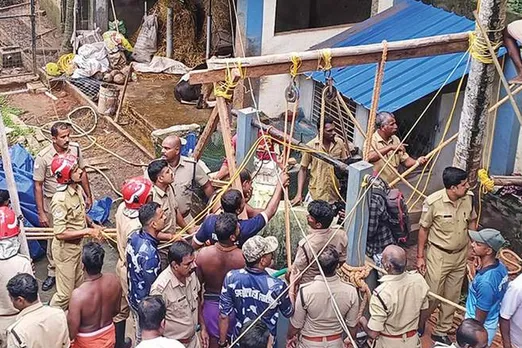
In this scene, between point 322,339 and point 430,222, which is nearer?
point 322,339

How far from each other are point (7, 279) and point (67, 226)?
1239 millimetres

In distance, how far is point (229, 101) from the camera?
7.39 metres

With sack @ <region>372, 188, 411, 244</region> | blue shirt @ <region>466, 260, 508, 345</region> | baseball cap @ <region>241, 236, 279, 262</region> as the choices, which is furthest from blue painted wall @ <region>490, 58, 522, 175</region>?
baseball cap @ <region>241, 236, 279, 262</region>

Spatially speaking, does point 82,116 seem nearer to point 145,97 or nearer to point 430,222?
point 145,97

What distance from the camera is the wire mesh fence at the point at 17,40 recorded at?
50.0 ft

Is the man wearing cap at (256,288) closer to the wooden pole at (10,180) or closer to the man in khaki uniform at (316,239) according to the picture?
the man in khaki uniform at (316,239)

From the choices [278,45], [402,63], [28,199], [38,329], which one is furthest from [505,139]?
[38,329]

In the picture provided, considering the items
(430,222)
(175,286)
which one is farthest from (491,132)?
(175,286)

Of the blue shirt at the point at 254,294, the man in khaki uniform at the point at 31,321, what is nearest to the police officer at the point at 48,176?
the man in khaki uniform at the point at 31,321

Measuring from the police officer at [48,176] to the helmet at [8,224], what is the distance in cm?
153

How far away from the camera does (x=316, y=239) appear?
6.64m

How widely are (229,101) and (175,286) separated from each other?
6.63 ft

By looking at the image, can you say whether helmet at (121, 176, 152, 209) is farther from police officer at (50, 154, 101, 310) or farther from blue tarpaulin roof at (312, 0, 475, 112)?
blue tarpaulin roof at (312, 0, 475, 112)

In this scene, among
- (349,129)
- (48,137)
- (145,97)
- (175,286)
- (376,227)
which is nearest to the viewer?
(175,286)
